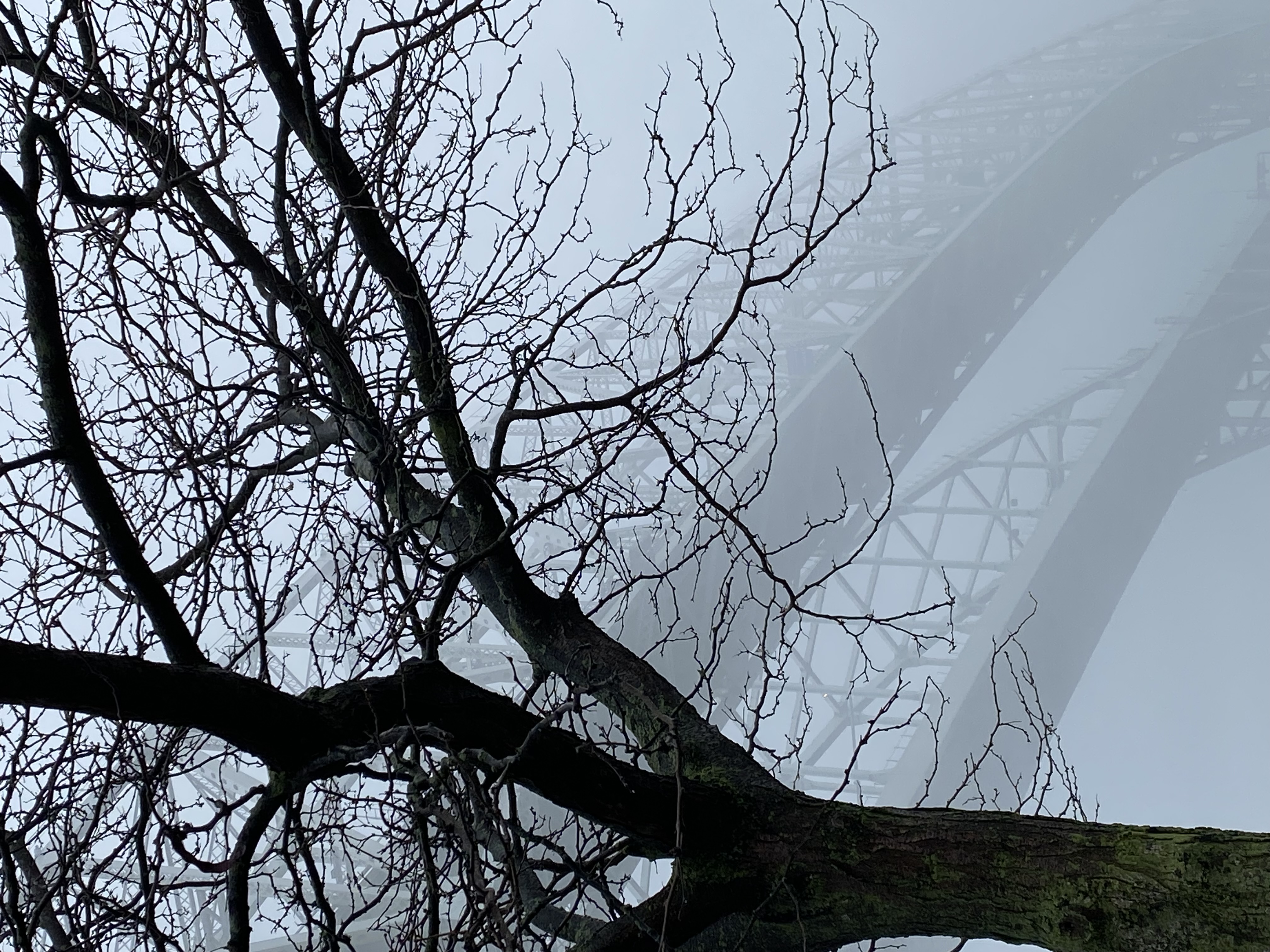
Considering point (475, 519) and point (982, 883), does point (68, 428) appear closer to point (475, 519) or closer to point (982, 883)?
point (475, 519)

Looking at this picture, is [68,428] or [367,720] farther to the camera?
[68,428]

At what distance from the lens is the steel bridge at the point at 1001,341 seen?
12.2 metres

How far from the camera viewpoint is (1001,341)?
15461mm

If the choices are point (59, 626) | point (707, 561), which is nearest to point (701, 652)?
point (707, 561)

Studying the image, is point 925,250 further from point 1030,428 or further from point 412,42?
point 412,42

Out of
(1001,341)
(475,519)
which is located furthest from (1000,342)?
(475,519)

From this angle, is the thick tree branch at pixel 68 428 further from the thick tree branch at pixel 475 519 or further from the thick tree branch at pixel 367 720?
the thick tree branch at pixel 475 519

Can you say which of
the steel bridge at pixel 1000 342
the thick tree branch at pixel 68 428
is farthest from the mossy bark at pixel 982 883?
the steel bridge at pixel 1000 342

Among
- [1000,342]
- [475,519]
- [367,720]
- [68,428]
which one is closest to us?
[367,720]

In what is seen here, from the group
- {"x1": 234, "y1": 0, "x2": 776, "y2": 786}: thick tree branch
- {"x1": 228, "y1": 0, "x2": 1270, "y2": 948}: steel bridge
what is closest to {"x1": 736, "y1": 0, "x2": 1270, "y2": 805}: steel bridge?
{"x1": 228, "y1": 0, "x2": 1270, "y2": 948}: steel bridge

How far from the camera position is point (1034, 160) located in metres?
16.6

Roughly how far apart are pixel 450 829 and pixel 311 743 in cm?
44

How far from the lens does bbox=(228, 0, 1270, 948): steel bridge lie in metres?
12.2

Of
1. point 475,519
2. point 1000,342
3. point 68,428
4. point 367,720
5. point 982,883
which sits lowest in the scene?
point 982,883
